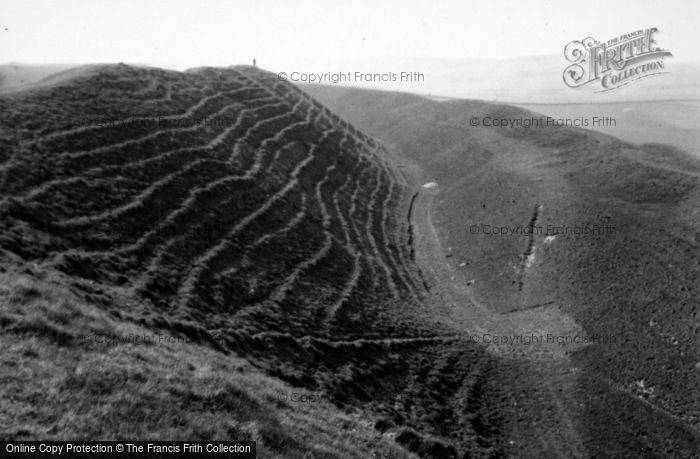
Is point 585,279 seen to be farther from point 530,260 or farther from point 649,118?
point 649,118

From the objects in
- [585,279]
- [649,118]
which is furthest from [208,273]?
[649,118]

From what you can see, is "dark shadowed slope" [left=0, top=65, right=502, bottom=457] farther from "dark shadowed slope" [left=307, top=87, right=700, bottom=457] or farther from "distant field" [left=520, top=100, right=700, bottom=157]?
"distant field" [left=520, top=100, right=700, bottom=157]

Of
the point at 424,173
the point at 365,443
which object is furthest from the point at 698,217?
Result: the point at 424,173

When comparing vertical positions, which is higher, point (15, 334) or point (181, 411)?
point (15, 334)

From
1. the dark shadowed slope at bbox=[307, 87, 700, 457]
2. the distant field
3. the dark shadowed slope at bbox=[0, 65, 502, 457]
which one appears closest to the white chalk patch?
the dark shadowed slope at bbox=[307, 87, 700, 457]

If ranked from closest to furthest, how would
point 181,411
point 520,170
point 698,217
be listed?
point 181,411 < point 698,217 < point 520,170

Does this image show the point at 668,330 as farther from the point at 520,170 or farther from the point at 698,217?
the point at 520,170

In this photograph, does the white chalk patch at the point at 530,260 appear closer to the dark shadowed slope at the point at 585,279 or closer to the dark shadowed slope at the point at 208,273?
the dark shadowed slope at the point at 585,279
